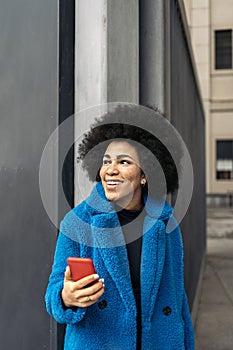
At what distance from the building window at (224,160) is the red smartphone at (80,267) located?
1970 cm

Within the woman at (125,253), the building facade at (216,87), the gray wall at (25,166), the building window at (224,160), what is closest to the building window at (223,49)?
the building facade at (216,87)

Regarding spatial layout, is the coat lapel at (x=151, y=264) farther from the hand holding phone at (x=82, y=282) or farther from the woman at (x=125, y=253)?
the hand holding phone at (x=82, y=282)

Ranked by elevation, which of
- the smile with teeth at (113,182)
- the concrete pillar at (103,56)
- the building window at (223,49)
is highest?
the building window at (223,49)

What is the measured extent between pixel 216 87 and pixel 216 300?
649 inches

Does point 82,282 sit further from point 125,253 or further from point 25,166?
point 25,166

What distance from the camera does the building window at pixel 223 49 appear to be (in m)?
20.9

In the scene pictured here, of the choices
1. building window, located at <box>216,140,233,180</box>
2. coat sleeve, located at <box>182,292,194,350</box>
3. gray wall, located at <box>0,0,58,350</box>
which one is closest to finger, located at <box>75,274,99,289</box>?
coat sleeve, located at <box>182,292,194,350</box>

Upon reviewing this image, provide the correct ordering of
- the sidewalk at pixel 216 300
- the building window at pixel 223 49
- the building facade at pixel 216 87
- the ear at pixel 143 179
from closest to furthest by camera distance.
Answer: the ear at pixel 143 179 → the sidewalk at pixel 216 300 → the building facade at pixel 216 87 → the building window at pixel 223 49

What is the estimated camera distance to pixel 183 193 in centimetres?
333

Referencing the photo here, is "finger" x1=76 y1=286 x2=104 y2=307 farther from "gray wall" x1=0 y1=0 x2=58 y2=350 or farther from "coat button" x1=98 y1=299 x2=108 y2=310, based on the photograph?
"gray wall" x1=0 y1=0 x2=58 y2=350

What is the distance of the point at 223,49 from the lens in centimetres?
2100

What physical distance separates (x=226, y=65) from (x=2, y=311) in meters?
20.6

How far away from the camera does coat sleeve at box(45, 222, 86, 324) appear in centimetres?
156

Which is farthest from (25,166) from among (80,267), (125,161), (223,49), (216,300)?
(223,49)
